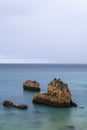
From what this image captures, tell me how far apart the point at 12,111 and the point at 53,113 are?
22.4ft

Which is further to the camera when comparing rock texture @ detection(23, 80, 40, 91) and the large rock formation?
rock texture @ detection(23, 80, 40, 91)

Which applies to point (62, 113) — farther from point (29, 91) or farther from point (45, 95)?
point (29, 91)

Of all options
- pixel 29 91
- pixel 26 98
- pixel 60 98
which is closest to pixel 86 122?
pixel 60 98

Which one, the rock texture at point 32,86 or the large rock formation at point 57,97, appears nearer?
the large rock formation at point 57,97

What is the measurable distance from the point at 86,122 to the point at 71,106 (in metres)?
12.0

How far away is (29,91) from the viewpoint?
82.3 m

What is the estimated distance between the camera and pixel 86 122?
44500 mm

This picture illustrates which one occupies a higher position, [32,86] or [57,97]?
[57,97]

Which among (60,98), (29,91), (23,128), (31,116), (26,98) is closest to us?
(23,128)

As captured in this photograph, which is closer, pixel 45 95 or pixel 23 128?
pixel 23 128

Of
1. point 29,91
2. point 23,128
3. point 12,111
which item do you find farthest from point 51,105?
point 29,91

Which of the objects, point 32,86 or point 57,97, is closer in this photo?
point 57,97

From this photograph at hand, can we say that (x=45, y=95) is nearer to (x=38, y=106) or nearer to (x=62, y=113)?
(x=38, y=106)

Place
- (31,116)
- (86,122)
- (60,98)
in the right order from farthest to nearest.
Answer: (60,98) → (31,116) → (86,122)
